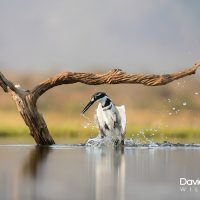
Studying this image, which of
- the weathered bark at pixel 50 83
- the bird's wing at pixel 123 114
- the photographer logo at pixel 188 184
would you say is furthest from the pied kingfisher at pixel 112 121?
the photographer logo at pixel 188 184

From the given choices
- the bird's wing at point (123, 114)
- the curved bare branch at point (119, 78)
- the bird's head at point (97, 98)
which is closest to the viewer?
the bird's wing at point (123, 114)

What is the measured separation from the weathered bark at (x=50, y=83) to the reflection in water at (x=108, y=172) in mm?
1338

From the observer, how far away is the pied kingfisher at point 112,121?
39.7 ft

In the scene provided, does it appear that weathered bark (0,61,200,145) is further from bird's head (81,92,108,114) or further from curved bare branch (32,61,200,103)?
bird's head (81,92,108,114)

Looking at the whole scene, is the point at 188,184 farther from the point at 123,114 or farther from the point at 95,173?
the point at 123,114

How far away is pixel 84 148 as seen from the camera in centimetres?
1226

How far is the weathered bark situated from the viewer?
12.3m

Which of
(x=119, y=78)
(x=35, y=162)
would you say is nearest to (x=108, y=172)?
(x=35, y=162)

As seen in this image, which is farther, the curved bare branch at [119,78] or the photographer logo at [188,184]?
the curved bare branch at [119,78]

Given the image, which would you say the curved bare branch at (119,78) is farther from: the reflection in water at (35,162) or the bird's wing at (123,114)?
the reflection in water at (35,162)

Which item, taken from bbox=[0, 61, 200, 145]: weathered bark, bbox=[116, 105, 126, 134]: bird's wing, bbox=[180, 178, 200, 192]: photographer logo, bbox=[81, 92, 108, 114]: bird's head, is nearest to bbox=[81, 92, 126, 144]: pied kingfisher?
bbox=[116, 105, 126, 134]: bird's wing

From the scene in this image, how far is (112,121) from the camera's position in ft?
39.7

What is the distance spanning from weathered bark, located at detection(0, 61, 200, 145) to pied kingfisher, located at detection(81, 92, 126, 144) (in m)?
0.47

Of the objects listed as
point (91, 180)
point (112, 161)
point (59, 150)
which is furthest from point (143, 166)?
point (59, 150)
